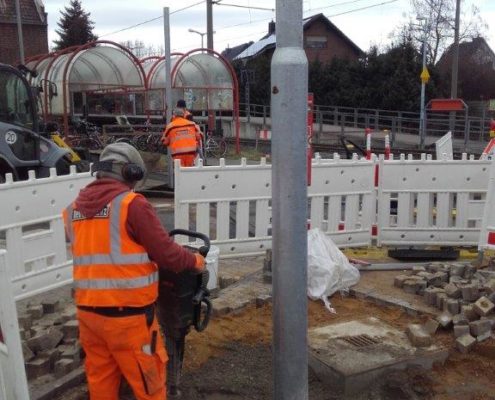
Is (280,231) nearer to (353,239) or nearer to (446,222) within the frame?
(353,239)

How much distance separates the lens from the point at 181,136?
10914mm

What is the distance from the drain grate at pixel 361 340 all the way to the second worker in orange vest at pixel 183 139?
21.7 feet

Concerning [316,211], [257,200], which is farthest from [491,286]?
[257,200]

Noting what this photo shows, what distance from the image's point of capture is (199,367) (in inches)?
172

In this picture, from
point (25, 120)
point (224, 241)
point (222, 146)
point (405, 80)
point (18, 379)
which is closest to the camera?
point (18, 379)

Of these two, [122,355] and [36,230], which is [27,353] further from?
[36,230]

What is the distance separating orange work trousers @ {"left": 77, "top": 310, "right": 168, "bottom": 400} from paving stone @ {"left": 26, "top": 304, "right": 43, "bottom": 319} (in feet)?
6.64

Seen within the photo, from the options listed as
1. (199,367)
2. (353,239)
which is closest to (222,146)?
(353,239)

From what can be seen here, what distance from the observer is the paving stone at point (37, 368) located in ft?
13.2

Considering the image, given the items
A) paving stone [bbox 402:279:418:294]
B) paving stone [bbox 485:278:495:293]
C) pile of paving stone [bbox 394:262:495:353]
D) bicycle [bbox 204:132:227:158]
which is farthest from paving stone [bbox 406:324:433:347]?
bicycle [bbox 204:132:227:158]

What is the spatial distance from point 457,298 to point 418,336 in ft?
3.04

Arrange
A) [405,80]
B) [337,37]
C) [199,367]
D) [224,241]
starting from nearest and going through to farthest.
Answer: [199,367] → [224,241] → [405,80] → [337,37]

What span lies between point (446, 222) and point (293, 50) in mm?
5075

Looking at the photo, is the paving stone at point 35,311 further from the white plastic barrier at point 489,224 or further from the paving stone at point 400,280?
the white plastic barrier at point 489,224
